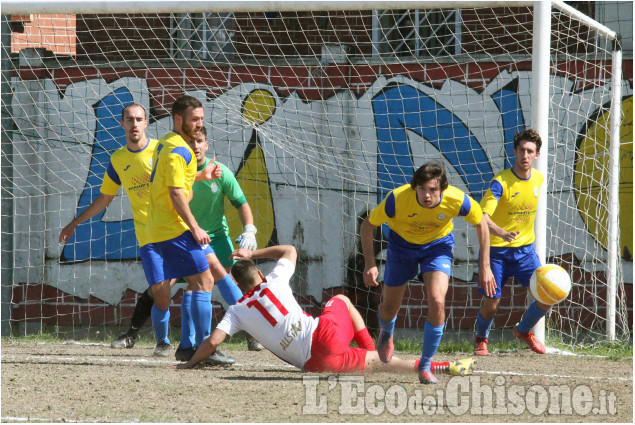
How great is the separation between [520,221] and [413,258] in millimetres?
1560

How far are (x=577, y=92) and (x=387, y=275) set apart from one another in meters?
4.28

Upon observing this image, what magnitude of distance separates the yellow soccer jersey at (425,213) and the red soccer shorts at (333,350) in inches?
28.5

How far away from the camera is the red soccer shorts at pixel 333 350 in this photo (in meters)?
5.20

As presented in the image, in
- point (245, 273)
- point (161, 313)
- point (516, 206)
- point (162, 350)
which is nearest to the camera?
point (245, 273)

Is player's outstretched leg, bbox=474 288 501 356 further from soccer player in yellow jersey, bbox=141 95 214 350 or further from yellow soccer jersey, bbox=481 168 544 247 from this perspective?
soccer player in yellow jersey, bbox=141 95 214 350

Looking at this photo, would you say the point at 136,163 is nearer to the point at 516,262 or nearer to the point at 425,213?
the point at 425,213

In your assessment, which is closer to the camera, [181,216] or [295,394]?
[295,394]

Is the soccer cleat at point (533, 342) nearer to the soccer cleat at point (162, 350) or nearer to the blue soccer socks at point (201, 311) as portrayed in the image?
the blue soccer socks at point (201, 311)

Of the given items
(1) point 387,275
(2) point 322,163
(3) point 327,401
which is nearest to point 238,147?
(2) point 322,163

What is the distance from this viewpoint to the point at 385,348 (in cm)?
555

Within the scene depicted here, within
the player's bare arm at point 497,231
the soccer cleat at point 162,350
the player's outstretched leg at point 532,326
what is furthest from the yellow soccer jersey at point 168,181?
the player's outstretched leg at point 532,326

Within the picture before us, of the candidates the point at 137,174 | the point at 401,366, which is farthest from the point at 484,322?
the point at 137,174

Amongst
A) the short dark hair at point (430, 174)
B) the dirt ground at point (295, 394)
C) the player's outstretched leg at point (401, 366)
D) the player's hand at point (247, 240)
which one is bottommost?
the dirt ground at point (295, 394)

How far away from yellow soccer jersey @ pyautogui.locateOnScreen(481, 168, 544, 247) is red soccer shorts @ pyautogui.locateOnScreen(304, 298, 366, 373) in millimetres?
1920
